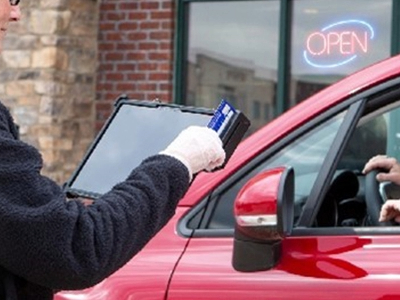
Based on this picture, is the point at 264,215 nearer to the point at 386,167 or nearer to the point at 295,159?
the point at 295,159

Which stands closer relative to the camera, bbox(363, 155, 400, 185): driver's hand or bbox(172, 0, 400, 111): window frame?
bbox(363, 155, 400, 185): driver's hand

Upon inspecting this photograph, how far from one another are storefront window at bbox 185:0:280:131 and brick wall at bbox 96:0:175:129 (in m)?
0.20

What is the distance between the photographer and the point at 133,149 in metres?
2.77

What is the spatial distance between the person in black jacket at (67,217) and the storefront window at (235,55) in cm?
559

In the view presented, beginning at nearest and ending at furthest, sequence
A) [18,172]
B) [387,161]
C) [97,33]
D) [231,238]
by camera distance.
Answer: [18,172] < [231,238] < [387,161] < [97,33]

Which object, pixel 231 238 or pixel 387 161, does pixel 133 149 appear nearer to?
pixel 231 238

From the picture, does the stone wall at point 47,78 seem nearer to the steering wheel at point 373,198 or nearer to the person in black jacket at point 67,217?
the steering wheel at point 373,198

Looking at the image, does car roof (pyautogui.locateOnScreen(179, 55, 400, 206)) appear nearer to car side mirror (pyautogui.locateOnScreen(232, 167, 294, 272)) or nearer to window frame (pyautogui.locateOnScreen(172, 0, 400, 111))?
car side mirror (pyautogui.locateOnScreen(232, 167, 294, 272))

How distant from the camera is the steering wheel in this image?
10.2 ft

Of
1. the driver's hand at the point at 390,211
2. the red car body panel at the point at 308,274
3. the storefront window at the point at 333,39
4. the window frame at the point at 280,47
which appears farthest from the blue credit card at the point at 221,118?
the storefront window at the point at 333,39

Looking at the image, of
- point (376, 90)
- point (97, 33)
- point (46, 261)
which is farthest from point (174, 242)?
point (97, 33)

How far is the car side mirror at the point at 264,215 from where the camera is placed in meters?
2.60

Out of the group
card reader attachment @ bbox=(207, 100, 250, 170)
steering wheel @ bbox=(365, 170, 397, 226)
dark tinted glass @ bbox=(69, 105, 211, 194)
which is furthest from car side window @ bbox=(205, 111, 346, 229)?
card reader attachment @ bbox=(207, 100, 250, 170)

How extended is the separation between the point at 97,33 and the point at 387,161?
480cm
